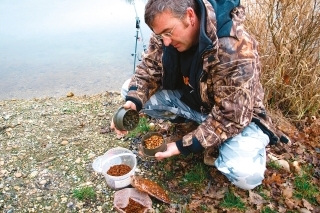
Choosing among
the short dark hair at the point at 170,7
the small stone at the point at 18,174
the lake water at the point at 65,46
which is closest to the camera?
the short dark hair at the point at 170,7

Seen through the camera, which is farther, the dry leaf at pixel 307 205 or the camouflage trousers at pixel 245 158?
the dry leaf at pixel 307 205

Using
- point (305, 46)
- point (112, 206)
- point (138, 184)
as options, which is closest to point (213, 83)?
point (138, 184)

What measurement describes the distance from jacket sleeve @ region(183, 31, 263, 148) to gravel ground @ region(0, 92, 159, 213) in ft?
3.86

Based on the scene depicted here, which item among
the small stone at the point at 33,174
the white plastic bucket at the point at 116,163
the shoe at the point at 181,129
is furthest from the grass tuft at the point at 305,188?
the small stone at the point at 33,174

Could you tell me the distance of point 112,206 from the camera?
2.95m

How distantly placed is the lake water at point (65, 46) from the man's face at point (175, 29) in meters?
2.94

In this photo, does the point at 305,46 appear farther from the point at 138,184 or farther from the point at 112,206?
the point at 112,206

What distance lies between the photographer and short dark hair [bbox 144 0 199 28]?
246 cm

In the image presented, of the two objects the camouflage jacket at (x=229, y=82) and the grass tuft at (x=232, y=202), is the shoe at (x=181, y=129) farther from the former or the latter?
the grass tuft at (x=232, y=202)

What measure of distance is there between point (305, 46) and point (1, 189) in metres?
3.73

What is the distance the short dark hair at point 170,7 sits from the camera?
2.46 m

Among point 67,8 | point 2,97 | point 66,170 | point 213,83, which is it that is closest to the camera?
point 213,83

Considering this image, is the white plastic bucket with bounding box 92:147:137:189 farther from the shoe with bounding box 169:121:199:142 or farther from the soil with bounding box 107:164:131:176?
the shoe with bounding box 169:121:199:142

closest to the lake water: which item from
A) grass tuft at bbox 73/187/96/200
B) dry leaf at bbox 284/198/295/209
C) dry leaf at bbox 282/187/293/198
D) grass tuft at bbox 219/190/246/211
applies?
grass tuft at bbox 73/187/96/200
